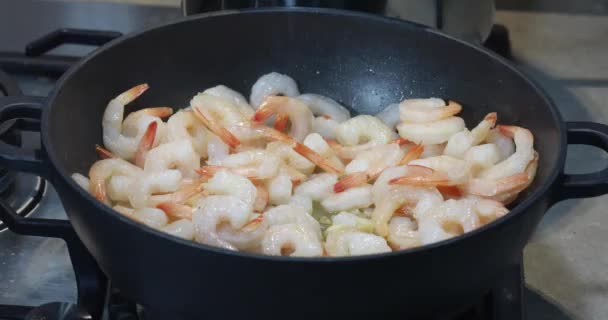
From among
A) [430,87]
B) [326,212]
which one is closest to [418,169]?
[326,212]

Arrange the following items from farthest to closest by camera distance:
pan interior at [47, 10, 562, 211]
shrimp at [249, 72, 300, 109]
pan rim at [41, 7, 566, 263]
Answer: shrimp at [249, 72, 300, 109], pan interior at [47, 10, 562, 211], pan rim at [41, 7, 566, 263]

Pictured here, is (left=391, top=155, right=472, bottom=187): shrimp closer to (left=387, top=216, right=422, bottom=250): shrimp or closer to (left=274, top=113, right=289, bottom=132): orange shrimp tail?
(left=387, top=216, right=422, bottom=250): shrimp

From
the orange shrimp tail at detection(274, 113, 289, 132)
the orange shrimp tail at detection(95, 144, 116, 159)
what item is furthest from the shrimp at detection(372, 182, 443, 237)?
the orange shrimp tail at detection(95, 144, 116, 159)

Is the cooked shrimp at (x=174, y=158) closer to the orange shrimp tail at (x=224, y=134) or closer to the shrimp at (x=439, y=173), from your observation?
the orange shrimp tail at (x=224, y=134)

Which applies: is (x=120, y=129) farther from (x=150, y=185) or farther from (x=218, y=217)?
(x=218, y=217)

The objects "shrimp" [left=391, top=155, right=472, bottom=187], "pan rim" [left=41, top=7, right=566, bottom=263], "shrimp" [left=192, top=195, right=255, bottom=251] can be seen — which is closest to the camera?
"pan rim" [left=41, top=7, right=566, bottom=263]

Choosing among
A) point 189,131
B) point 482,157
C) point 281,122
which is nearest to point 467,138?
point 482,157

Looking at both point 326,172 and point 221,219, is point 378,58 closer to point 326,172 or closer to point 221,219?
Answer: point 326,172
